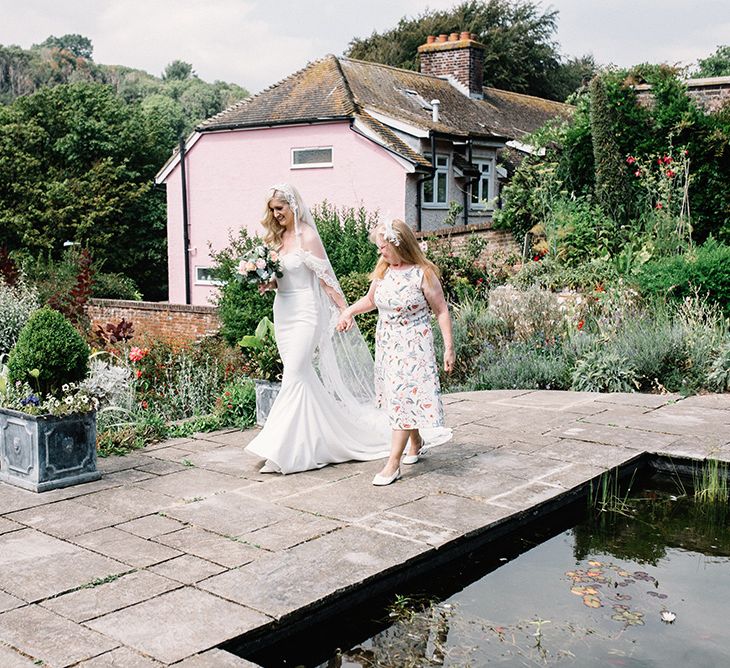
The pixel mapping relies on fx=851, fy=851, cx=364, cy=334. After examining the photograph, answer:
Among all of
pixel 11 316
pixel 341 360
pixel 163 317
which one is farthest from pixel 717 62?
pixel 341 360

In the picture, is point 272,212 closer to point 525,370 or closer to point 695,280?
point 525,370

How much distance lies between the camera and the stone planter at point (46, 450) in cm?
582

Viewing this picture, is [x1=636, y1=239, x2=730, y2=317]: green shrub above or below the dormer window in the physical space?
below

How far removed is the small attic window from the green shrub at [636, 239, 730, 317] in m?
16.4

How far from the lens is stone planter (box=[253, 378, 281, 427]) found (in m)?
7.62

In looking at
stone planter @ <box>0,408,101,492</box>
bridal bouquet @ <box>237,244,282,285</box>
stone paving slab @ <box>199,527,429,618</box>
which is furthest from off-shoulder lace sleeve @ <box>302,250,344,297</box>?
stone paving slab @ <box>199,527,429,618</box>

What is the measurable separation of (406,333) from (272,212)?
55.6 inches

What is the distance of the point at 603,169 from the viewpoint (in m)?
15.1

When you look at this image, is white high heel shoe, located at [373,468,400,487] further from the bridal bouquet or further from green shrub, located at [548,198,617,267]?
green shrub, located at [548,198,617,267]

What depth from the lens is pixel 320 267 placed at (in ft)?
21.3

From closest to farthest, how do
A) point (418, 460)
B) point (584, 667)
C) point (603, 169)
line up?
point (584, 667)
point (418, 460)
point (603, 169)

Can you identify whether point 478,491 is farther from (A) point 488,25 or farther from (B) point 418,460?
(A) point 488,25

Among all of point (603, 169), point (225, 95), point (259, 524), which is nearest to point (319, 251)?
point (259, 524)

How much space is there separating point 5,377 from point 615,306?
299 inches
